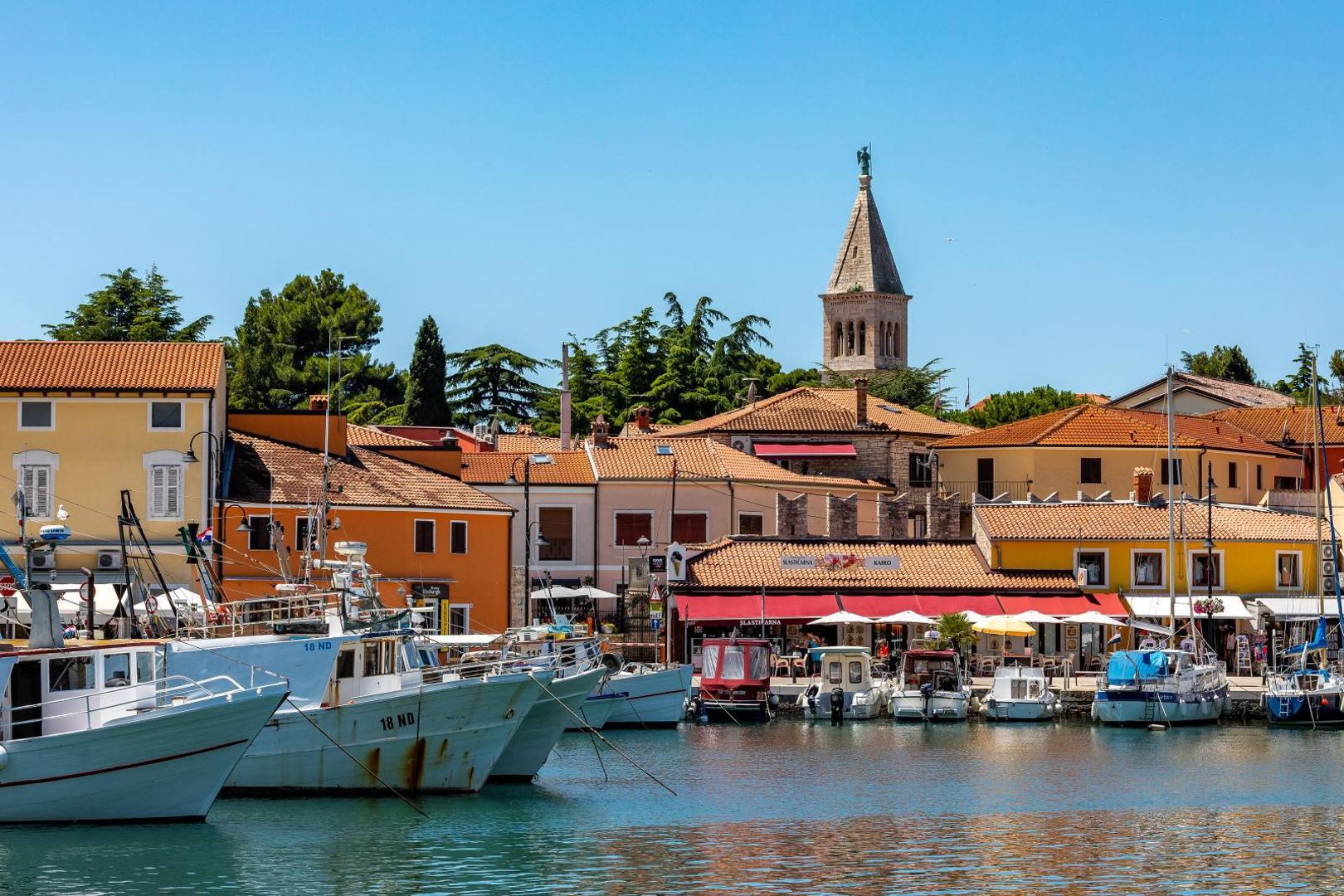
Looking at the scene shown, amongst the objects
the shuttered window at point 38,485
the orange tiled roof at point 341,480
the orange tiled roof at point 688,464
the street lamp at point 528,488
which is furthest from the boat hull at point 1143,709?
the shuttered window at point 38,485

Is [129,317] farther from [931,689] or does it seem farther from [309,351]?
[931,689]

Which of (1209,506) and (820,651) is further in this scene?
(1209,506)

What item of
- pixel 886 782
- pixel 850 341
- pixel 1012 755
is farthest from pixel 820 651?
pixel 850 341

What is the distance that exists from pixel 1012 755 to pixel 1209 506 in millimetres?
21336

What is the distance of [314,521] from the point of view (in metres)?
57.3

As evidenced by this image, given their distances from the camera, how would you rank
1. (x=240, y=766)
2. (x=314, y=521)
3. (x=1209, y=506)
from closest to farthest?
(x=240, y=766), (x=314, y=521), (x=1209, y=506)

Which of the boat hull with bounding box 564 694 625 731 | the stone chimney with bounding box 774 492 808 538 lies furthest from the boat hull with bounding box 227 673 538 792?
the stone chimney with bounding box 774 492 808 538

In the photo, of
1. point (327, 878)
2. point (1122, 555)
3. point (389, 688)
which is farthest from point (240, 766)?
point (1122, 555)

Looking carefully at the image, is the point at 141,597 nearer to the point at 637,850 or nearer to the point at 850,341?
the point at 637,850

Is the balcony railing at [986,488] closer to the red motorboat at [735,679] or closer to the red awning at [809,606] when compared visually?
the red awning at [809,606]

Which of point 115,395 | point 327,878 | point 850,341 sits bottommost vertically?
point 327,878

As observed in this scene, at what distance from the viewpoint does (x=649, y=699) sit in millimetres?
55656

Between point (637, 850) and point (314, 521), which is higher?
point (314, 521)

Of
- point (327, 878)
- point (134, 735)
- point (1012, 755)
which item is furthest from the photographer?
point (1012, 755)
